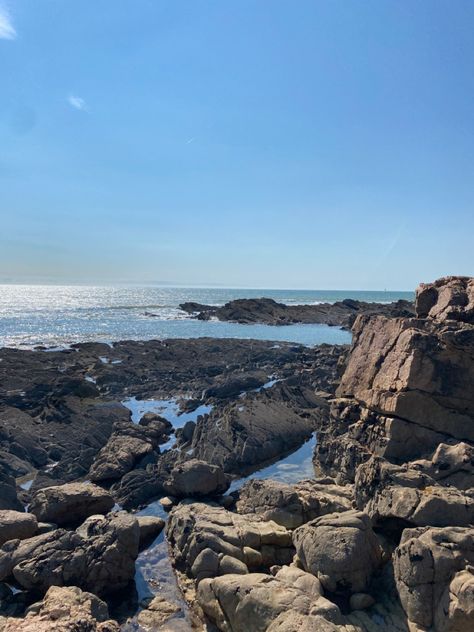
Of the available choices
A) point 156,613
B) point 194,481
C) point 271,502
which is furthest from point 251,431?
point 156,613

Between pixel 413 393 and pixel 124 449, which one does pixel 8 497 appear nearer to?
pixel 124 449

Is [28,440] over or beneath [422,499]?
beneath

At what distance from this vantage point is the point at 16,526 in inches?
437

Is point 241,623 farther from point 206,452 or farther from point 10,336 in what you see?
point 10,336

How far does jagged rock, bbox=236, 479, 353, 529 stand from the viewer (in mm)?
11656

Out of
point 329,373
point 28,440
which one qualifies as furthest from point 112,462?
point 329,373

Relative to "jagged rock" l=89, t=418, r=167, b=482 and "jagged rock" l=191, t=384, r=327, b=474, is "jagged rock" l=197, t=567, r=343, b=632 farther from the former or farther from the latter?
"jagged rock" l=191, t=384, r=327, b=474

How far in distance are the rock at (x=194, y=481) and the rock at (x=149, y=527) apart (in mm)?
1354

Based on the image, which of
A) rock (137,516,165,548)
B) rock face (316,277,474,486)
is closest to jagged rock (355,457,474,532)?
rock face (316,277,474,486)

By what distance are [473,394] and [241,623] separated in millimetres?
9743

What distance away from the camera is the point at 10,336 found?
2323 inches

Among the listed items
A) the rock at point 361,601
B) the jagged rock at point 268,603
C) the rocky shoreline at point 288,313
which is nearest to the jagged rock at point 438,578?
the rock at point 361,601

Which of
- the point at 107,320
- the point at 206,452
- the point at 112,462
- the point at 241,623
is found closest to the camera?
the point at 241,623

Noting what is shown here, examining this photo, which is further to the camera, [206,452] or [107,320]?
[107,320]
